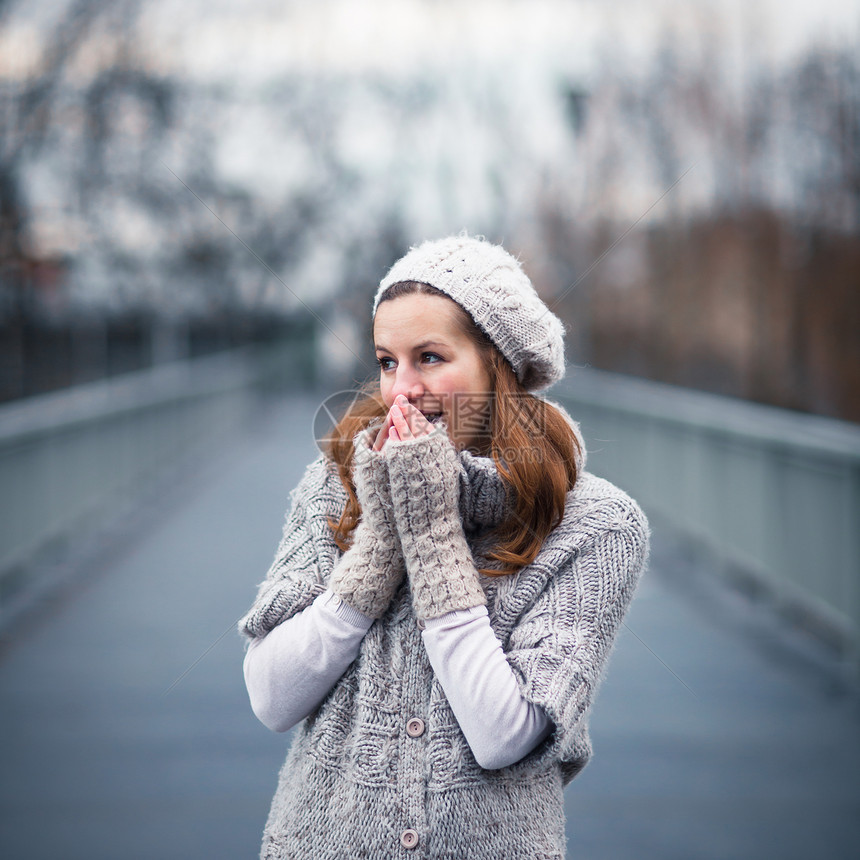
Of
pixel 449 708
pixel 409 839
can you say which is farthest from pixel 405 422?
pixel 409 839

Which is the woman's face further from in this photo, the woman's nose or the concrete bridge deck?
the concrete bridge deck

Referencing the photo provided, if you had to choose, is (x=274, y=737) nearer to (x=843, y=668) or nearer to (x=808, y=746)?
(x=808, y=746)

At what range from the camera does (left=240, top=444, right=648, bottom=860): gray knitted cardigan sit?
151cm

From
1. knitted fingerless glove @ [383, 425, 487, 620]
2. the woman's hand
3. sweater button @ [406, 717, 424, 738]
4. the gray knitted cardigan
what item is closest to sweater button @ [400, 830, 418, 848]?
the gray knitted cardigan

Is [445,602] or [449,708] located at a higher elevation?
[445,602]

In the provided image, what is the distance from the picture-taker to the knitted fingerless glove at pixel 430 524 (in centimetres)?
150

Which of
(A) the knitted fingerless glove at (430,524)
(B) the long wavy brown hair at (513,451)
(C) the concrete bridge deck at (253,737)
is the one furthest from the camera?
(C) the concrete bridge deck at (253,737)

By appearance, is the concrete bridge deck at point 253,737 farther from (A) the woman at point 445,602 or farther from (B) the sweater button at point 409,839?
(B) the sweater button at point 409,839

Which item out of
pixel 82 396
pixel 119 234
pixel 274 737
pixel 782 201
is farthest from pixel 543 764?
pixel 119 234

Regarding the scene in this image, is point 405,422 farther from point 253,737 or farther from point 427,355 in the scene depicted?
point 253,737

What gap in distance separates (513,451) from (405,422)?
0.21 m

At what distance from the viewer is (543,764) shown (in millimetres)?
1575

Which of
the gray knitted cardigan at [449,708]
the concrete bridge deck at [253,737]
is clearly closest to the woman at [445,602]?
the gray knitted cardigan at [449,708]

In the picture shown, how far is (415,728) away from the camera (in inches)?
60.9
